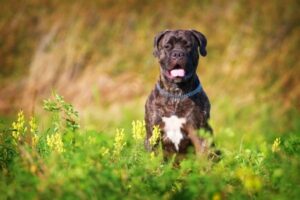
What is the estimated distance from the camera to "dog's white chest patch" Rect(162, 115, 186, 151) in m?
6.85

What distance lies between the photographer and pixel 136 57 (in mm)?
14141

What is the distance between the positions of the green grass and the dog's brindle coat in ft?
4.71

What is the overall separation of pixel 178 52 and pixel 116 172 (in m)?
2.86

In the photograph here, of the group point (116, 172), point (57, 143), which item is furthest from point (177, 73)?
point (116, 172)

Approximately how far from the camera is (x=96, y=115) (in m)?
12.8

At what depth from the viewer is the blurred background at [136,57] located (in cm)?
1259

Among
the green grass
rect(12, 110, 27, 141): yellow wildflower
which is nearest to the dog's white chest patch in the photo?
the green grass

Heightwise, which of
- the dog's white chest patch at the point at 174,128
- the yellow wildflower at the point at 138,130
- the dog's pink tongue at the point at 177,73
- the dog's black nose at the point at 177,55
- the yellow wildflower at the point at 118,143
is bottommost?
the yellow wildflower at the point at 118,143

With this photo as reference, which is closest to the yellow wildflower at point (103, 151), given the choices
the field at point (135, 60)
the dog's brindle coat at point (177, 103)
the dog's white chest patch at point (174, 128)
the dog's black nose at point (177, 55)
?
the dog's brindle coat at point (177, 103)

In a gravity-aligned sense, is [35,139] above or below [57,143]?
above

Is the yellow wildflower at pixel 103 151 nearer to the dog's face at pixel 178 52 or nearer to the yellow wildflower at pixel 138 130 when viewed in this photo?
the yellow wildflower at pixel 138 130

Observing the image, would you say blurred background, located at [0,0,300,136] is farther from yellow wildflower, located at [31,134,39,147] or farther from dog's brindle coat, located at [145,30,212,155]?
yellow wildflower, located at [31,134,39,147]

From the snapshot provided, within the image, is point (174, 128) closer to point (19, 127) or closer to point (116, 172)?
point (19, 127)

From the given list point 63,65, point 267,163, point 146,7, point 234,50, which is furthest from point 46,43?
point 267,163
